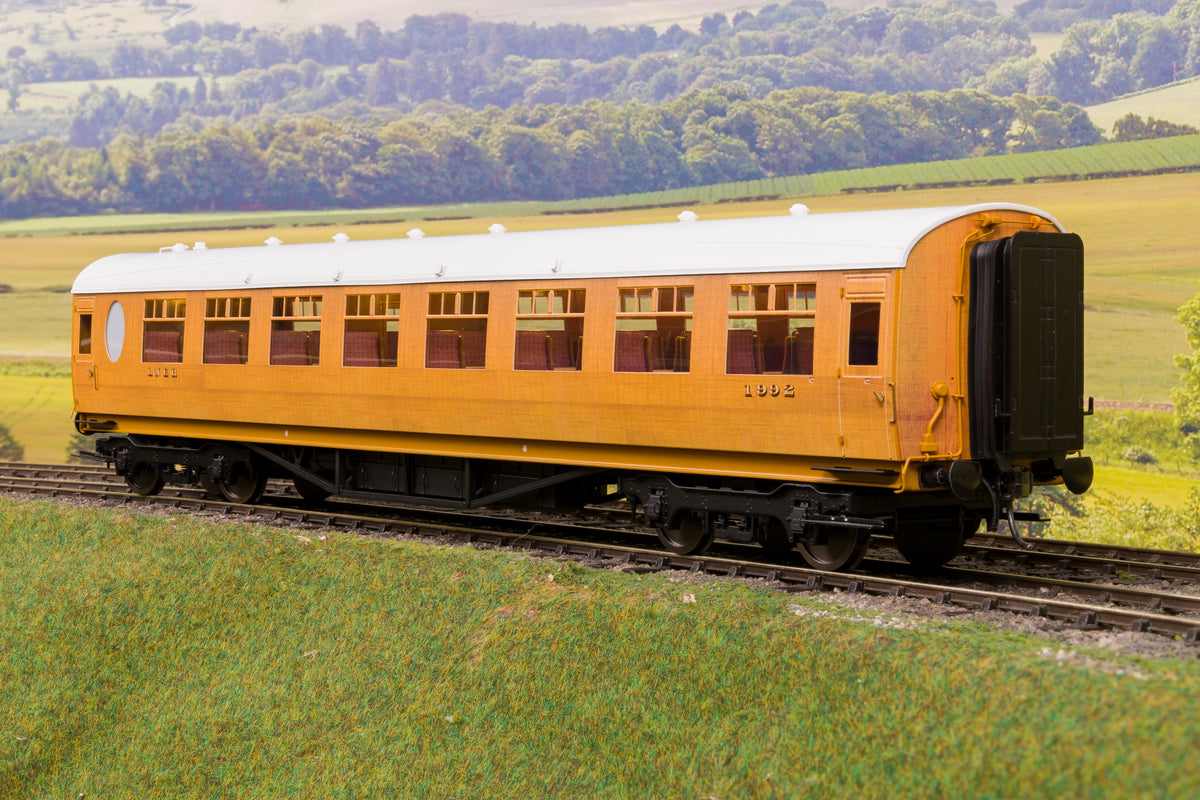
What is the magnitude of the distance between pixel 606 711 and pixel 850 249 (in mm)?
4711

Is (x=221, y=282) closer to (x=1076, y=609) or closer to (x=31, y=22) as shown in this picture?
(x=1076, y=609)

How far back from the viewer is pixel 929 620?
31.2 feet

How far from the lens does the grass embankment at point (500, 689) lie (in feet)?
24.8

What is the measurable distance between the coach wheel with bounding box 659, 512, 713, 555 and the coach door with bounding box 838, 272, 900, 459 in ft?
7.56

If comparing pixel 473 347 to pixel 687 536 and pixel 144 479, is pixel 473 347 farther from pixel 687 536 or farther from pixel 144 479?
pixel 144 479

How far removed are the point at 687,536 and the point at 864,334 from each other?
328 cm

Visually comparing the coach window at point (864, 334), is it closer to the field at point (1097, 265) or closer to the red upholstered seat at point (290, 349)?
the red upholstered seat at point (290, 349)

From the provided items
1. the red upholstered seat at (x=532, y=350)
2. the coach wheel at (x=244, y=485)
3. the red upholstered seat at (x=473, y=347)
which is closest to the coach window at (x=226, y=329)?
the coach wheel at (x=244, y=485)

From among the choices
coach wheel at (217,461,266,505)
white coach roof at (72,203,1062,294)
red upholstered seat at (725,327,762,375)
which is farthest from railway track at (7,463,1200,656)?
white coach roof at (72,203,1062,294)

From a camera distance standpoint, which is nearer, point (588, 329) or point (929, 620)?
point (929, 620)

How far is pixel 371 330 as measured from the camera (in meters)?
14.8

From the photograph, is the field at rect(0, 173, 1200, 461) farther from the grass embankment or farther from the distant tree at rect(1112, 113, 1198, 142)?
the grass embankment

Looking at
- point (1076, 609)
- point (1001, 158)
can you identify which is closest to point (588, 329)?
point (1076, 609)

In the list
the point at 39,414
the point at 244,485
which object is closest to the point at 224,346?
the point at 244,485
